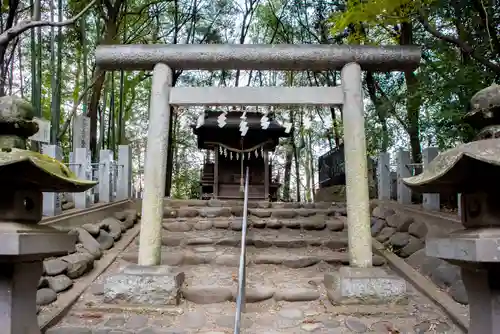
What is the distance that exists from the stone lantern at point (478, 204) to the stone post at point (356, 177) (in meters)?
1.99

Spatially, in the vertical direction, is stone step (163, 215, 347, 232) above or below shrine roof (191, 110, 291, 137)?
below

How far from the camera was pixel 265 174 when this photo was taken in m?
11.6

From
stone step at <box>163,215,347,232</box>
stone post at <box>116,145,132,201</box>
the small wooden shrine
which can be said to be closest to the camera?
stone step at <box>163,215,347,232</box>

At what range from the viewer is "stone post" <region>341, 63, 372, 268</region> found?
4.35m

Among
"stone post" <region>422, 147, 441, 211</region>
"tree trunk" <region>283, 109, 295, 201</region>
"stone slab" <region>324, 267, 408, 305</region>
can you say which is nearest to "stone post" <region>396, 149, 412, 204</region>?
"stone post" <region>422, 147, 441, 211</region>

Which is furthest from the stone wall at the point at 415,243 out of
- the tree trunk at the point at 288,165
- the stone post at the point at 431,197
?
the tree trunk at the point at 288,165

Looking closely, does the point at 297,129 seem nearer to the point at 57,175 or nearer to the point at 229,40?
the point at 229,40

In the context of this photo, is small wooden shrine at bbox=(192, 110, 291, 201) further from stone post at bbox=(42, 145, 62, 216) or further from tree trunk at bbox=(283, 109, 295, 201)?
tree trunk at bbox=(283, 109, 295, 201)

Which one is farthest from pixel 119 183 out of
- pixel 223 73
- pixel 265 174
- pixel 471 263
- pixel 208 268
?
pixel 223 73

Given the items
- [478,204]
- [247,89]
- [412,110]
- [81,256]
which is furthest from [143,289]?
[412,110]

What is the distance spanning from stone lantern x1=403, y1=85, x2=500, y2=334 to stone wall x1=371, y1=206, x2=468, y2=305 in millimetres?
1645

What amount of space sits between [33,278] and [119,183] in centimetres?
531

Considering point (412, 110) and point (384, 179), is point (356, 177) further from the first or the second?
point (384, 179)

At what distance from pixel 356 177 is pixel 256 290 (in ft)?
5.26
